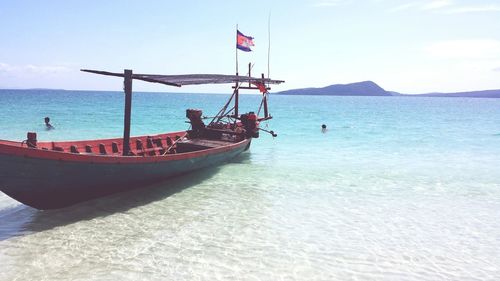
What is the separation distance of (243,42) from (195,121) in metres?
6.09

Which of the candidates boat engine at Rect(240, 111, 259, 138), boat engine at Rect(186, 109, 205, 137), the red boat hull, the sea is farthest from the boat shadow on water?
boat engine at Rect(240, 111, 259, 138)

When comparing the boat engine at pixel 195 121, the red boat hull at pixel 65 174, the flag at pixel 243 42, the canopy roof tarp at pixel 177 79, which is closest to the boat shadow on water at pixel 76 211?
the red boat hull at pixel 65 174

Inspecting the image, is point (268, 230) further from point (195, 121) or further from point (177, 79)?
point (195, 121)

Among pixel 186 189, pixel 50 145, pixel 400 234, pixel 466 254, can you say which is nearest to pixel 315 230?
pixel 400 234

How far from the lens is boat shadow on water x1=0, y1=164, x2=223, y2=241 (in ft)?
28.3

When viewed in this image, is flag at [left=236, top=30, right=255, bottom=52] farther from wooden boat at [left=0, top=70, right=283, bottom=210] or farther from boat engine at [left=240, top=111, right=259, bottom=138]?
wooden boat at [left=0, top=70, right=283, bottom=210]

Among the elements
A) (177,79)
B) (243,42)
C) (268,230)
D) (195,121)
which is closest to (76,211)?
(268,230)

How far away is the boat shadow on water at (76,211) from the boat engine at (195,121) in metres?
4.95

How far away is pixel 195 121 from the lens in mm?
17125

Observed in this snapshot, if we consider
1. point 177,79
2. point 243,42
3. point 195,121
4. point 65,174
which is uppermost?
point 243,42

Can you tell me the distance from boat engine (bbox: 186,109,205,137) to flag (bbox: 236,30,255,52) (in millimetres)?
5244

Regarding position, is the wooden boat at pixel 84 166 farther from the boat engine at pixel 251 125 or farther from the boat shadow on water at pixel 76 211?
the boat engine at pixel 251 125

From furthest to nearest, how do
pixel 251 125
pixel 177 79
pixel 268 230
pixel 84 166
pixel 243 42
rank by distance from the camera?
pixel 243 42, pixel 251 125, pixel 177 79, pixel 268 230, pixel 84 166

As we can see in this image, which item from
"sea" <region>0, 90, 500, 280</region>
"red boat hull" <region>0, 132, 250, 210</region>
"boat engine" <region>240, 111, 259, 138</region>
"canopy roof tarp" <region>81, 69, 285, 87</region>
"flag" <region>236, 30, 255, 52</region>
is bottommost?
"sea" <region>0, 90, 500, 280</region>
